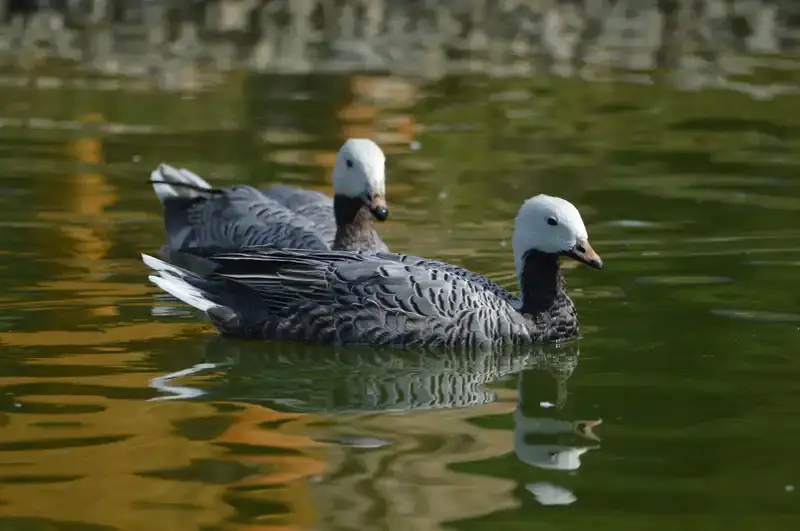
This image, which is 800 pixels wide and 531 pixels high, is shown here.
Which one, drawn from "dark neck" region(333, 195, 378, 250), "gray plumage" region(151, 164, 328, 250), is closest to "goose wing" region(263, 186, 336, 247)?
"gray plumage" region(151, 164, 328, 250)

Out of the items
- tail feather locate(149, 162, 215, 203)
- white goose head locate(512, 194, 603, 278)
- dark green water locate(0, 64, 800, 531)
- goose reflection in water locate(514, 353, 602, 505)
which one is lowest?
goose reflection in water locate(514, 353, 602, 505)

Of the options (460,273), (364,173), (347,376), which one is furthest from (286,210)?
(347,376)

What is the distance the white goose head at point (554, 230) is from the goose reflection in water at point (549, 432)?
29.7 inches

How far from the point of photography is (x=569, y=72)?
23.4 meters

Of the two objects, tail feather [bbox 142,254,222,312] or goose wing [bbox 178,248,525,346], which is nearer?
goose wing [bbox 178,248,525,346]

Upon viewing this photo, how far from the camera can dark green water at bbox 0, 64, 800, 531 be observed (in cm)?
711

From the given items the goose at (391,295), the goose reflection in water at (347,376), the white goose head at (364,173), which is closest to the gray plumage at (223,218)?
the white goose head at (364,173)

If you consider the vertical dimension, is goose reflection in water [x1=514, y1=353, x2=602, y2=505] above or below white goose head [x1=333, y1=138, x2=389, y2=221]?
below

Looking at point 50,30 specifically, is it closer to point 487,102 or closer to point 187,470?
point 487,102

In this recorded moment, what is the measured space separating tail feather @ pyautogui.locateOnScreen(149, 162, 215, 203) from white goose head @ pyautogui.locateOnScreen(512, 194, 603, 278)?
368 cm

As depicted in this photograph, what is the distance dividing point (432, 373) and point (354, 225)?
292 centimetres

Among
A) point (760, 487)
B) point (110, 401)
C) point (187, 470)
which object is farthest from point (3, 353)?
point (760, 487)

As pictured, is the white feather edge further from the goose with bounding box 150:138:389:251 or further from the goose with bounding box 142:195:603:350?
the goose with bounding box 142:195:603:350

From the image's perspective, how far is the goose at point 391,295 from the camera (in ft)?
32.3
